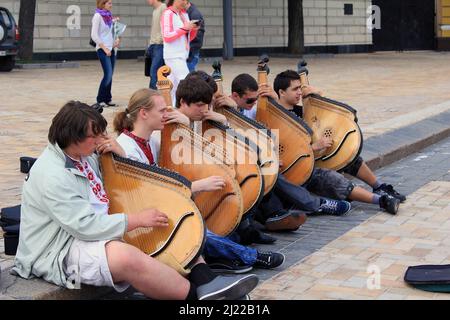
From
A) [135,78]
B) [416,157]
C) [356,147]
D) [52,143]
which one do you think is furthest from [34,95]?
[52,143]

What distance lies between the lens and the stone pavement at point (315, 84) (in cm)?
627

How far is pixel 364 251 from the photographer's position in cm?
534

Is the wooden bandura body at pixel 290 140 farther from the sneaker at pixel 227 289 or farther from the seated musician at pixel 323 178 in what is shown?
the sneaker at pixel 227 289

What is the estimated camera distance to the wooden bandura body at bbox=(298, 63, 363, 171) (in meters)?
6.80

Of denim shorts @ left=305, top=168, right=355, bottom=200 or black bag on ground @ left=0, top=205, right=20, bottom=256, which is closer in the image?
black bag on ground @ left=0, top=205, right=20, bottom=256

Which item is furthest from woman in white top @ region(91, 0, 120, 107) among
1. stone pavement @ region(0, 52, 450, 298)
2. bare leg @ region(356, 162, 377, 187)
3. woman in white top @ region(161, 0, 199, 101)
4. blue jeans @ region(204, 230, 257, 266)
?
blue jeans @ region(204, 230, 257, 266)

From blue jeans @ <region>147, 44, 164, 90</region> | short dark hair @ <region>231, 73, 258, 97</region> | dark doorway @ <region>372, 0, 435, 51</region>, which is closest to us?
short dark hair @ <region>231, 73, 258, 97</region>

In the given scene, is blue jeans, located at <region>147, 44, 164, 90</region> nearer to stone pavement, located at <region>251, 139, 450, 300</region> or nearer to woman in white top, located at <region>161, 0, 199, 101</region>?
woman in white top, located at <region>161, 0, 199, 101</region>

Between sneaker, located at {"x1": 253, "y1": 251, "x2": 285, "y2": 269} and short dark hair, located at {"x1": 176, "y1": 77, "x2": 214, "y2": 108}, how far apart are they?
99 cm

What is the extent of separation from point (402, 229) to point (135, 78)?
13.0 meters

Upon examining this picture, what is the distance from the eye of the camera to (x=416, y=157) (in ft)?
30.4

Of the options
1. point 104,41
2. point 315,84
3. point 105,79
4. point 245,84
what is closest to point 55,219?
point 245,84

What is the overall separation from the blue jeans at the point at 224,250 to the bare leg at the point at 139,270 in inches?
31.9
